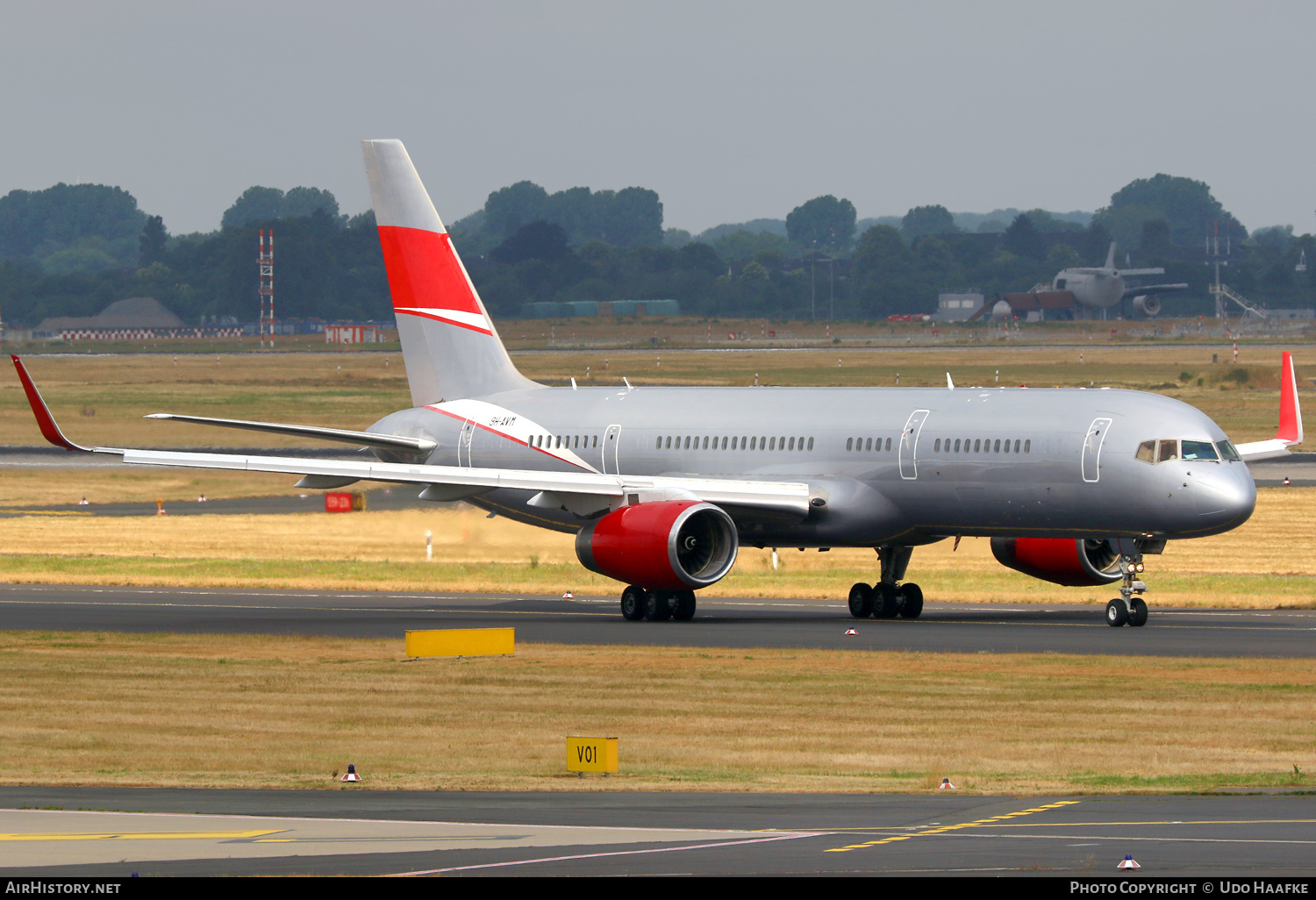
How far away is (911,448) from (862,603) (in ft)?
12.6

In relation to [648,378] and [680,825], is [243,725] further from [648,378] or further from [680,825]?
[648,378]

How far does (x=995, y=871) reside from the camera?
1530 cm

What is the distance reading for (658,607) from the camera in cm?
4425

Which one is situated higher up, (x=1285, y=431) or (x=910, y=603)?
(x=1285, y=431)

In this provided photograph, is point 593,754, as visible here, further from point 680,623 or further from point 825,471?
point 825,471

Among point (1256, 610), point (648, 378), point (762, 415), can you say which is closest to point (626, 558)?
point (762, 415)

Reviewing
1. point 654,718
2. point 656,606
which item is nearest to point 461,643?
point 654,718

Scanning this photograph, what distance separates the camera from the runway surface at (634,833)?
620 inches

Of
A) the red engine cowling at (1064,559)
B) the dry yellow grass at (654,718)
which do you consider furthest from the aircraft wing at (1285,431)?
the dry yellow grass at (654,718)

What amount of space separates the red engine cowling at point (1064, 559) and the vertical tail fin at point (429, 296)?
1474 centimetres

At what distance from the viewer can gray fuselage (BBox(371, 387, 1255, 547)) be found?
133 ft

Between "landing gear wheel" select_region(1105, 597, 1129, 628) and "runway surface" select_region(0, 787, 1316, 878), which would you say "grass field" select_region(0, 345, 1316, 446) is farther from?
"runway surface" select_region(0, 787, 1316, 878)

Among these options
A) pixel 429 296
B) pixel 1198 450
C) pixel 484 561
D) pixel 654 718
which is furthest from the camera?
pixel 484 561

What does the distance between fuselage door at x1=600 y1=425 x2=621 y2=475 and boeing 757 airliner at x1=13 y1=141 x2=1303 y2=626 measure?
0.19 feet
